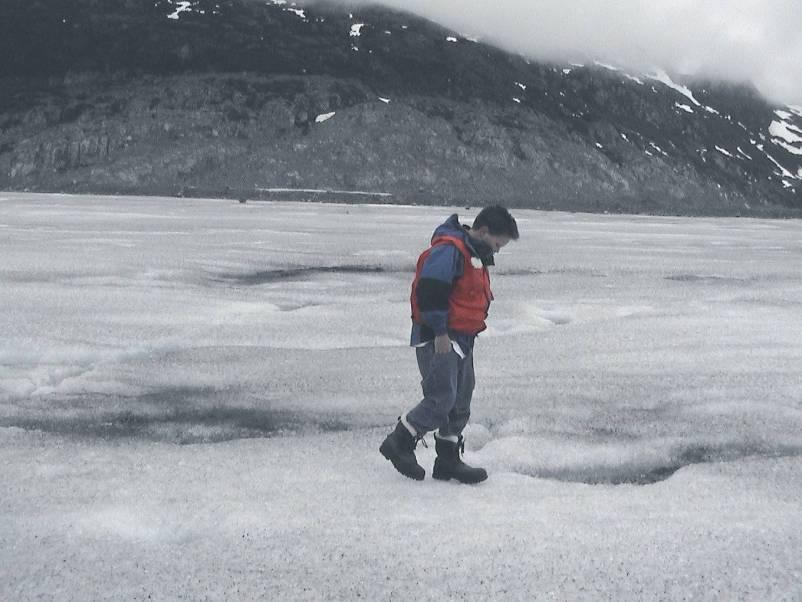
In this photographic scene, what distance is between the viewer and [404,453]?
436cm

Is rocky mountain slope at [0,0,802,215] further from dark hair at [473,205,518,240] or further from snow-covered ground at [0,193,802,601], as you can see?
dark hair at [473,205,518,240]

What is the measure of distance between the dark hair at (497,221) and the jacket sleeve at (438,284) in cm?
22

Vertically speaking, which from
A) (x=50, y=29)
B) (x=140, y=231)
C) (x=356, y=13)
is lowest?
(x=140, y=231)

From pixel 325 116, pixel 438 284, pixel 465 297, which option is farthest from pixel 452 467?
pixel 325 116

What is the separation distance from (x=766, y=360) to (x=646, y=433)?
2.79m

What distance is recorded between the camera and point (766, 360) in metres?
7.55

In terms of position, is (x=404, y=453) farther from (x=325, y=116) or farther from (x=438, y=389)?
(x=325, y=116)

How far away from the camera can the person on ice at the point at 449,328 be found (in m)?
4.03

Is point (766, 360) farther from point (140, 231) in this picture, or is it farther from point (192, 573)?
point (140, 231)

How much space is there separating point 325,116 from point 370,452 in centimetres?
13297

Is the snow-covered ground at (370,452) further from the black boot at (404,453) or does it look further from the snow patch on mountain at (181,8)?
the snow patch on mountain at (181,8)

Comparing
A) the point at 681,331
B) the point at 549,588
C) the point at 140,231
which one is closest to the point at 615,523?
the point at 549,588

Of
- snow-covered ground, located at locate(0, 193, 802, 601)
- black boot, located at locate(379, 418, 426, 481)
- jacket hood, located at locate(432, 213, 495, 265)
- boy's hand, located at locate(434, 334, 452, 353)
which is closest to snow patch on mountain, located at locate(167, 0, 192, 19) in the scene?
snow-covered ground, located at locate(0, 193, 802, 601)

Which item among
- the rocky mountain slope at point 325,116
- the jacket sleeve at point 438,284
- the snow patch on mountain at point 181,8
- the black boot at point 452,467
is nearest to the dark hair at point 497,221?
the jacket sleeve at point 438,284
